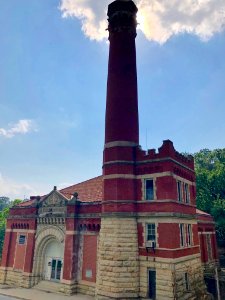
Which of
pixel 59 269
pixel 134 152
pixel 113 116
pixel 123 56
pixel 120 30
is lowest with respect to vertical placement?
pixel 59 269

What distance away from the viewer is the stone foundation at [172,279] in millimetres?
19344

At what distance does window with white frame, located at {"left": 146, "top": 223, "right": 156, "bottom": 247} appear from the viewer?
21188mm

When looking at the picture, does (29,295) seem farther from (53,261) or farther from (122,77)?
(122,77)

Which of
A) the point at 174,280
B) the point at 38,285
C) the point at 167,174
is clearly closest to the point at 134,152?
the point at 167,174

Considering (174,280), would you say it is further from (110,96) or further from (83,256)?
(110,96)

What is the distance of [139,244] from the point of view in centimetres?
2175

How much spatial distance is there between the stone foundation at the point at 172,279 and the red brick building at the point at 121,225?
0.07 meters

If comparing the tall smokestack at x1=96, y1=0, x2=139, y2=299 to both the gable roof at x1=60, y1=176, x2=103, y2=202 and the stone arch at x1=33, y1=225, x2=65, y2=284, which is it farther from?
the stone arch at x1=33, y1=225, x2=65, y2=284

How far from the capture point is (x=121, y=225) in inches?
865

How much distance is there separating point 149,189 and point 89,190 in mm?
9168

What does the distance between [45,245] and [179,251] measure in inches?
588

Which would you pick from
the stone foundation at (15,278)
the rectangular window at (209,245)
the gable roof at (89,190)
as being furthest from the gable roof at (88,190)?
the rectangular window at (209,245)

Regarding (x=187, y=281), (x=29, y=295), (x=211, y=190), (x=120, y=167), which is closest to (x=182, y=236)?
(x=187, y=281)

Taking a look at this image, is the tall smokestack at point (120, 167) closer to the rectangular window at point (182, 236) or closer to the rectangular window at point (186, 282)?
the rectangular window at point (182, 236)
